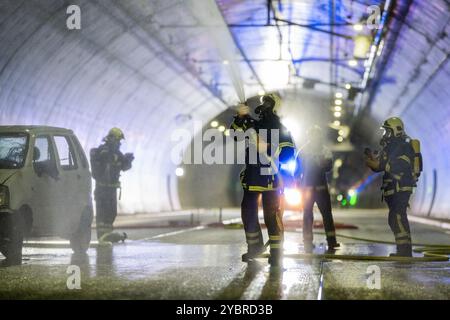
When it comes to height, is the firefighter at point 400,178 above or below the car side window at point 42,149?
below

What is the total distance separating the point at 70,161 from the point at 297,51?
61.0 ft

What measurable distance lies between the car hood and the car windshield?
0.24 m

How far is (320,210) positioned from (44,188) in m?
4.24

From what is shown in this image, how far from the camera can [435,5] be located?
647 inches

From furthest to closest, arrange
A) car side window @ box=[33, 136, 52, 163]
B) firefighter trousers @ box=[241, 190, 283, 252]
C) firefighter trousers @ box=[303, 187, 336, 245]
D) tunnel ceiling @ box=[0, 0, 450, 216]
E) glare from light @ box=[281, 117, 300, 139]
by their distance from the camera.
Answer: glare from light @ box=[281, 117, 300, 139]
tunnel ceiling @ box=[0, 0, 450, 216]
firefighter trousers @ box=[303, 187, 336, 245]
car side window @ box=[33, 136, 52, 163]
firefighter trousers @ box=[241, 190, 283, 252]

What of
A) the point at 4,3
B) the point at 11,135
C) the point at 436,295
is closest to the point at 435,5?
the point at 4,3

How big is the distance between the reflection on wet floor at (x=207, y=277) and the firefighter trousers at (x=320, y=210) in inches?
12.5

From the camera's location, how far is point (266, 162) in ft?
30.2

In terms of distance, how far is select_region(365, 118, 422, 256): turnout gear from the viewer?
10625 millimetres

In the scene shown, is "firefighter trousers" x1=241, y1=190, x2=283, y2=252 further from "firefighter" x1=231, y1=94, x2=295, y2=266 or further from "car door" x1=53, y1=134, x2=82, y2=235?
"car door" x1=53, y1=134, x2=82, y2=235

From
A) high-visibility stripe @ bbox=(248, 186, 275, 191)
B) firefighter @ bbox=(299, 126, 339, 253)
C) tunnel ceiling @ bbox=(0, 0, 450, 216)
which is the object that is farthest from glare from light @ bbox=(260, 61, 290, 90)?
high-visibility stripe @ bbox=(248, 186, 275, 191)

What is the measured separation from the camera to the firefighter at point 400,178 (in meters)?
10.6

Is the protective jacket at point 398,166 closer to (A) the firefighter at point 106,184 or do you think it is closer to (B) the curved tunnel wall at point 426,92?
(A) the firefighter at point 106,184

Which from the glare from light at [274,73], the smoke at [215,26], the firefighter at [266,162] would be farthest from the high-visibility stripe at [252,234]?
the glare from light at [274,73]
